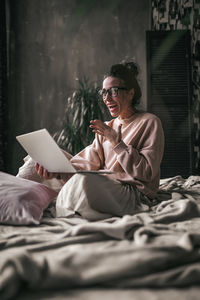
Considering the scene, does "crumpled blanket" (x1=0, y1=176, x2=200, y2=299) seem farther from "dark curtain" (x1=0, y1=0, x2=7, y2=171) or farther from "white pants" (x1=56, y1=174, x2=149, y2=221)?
"dark curtain" (x1=0, y1=0, x2=7, y2=171)

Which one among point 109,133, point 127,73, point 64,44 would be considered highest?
point 64,44

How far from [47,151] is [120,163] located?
42 cm

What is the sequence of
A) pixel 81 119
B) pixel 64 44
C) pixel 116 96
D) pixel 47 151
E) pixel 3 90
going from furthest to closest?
1. pixel 64 44
2. pixel 3 90
3. pixel 81 119
4. pixel 116 96
5. pixel 47 151

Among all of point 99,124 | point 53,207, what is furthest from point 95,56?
point 53,207

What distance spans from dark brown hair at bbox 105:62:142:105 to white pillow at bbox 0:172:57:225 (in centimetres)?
86

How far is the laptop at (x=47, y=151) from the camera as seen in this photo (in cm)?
140

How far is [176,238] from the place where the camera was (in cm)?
93

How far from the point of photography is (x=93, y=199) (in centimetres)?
141

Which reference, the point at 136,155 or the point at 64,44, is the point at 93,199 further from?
the point at 64,44

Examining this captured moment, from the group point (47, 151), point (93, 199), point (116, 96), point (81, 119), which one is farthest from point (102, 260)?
point (81, 119)

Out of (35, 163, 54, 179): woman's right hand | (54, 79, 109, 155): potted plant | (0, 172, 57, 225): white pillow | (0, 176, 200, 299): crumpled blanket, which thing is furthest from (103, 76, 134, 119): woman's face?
(54, 79, 109, 155): potted plant

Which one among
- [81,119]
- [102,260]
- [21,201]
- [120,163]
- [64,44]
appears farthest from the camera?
[64,44]

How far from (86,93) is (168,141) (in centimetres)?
116

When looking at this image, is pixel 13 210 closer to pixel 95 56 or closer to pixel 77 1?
pixel 95 56
